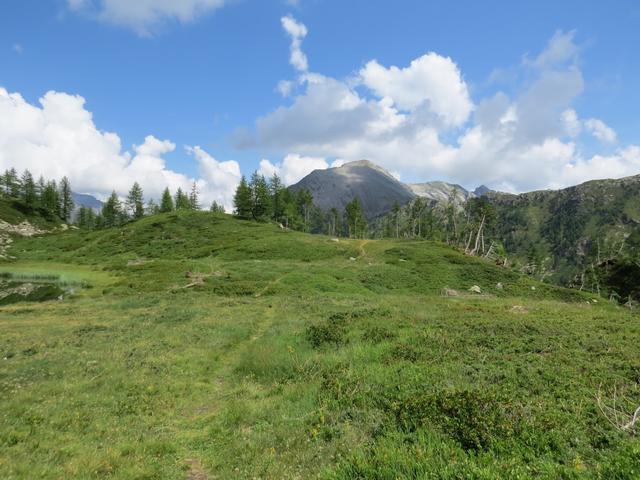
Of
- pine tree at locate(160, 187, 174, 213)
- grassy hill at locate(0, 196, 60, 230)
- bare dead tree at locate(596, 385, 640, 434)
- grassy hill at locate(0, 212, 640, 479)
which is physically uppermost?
pine tree at locate(160, 187, 174, 213)

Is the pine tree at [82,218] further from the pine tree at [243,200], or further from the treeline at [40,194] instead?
the pine tree at [243,200]

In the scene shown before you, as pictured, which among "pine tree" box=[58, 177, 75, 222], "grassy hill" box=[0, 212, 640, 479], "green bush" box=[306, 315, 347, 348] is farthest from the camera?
"pine tree" box=[58, 177, 75, 222]

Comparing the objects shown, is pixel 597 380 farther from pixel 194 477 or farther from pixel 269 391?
pixel 194 477

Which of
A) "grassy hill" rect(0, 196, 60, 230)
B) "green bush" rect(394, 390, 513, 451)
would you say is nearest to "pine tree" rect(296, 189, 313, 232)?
"grassy hill" rect(0, 196, 60, 230)

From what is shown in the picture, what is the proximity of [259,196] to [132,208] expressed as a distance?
64608 mm

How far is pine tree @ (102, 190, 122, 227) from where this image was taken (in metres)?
142

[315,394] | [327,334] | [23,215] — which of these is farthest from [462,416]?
[23,215]

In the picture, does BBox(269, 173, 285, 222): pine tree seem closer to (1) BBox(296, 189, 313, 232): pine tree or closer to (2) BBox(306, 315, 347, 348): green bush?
(1) BBox(296, 189, 313, 232): pine tree

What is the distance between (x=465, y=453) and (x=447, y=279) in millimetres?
51566

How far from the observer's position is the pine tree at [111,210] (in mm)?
142375

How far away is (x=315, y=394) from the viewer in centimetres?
1255

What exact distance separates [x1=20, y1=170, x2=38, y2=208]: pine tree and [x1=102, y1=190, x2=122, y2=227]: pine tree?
76.5 feet

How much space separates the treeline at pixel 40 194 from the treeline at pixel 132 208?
381 inches

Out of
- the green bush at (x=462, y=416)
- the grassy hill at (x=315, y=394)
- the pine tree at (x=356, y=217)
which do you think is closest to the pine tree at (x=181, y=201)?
the pine tree at (x=356, y=217)
